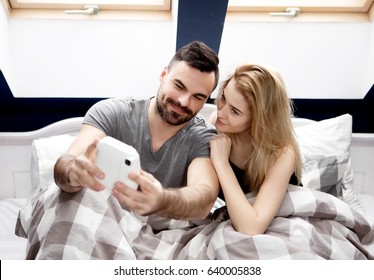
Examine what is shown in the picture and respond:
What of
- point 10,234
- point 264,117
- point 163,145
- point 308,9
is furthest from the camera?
point 308,9

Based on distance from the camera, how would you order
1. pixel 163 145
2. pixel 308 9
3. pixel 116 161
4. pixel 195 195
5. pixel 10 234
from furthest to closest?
pixel 308 9 → pixel 10 234 → pixel 163 145 → pixel 195 195 → pixel 116 161

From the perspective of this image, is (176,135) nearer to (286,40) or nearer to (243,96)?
(243,96)

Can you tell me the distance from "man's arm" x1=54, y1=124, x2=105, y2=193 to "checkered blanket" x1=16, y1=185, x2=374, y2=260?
0.07 meters

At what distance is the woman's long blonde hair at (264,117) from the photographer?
142cm

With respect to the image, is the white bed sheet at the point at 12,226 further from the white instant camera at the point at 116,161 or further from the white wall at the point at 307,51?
the white instant camera at the point at 116,161

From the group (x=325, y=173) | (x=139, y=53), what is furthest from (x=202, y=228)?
(x=139, y=53)

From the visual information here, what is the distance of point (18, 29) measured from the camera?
2006mm

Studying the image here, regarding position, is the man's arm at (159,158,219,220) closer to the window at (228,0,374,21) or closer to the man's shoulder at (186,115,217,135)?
the man's shoulder at (186,115,217,135)

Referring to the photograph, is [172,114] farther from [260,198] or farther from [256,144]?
[260,198]

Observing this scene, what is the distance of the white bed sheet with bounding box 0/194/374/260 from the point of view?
1.68m

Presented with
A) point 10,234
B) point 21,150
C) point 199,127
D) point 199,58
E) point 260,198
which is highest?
point 199,58

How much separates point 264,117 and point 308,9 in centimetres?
87

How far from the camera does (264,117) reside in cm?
144
